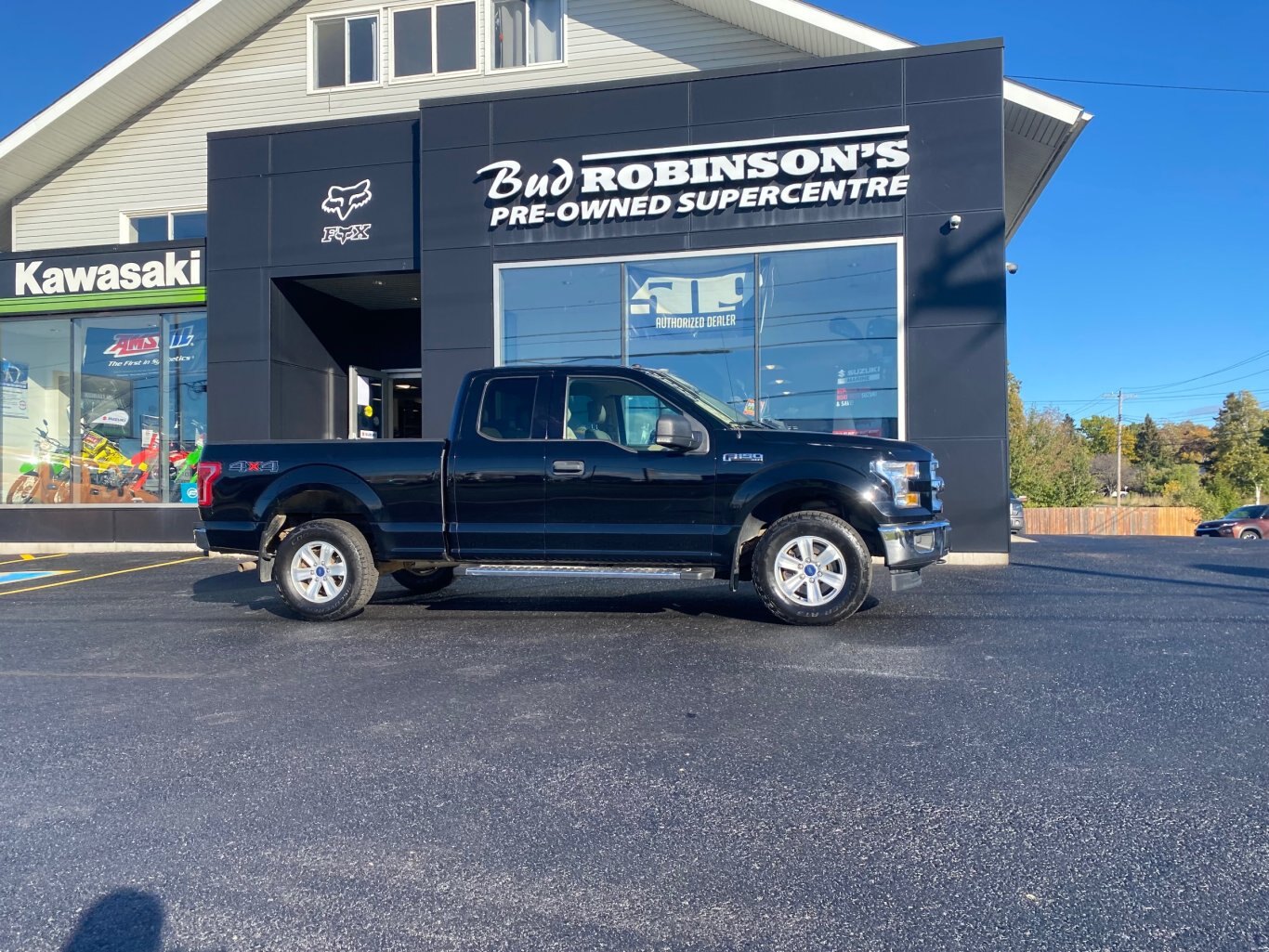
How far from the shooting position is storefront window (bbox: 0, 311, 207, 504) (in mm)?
14031

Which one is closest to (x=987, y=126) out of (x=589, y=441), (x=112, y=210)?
(x=589, y=441)

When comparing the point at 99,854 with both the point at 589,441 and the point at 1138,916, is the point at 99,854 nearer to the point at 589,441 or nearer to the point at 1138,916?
the point at 1138,916

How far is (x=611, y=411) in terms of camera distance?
7031 mm

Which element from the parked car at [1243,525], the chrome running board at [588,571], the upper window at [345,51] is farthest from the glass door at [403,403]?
the parked car at [1243,525]

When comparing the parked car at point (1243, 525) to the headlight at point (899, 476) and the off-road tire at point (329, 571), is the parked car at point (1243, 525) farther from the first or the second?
the off-road tire at point (329, 571)

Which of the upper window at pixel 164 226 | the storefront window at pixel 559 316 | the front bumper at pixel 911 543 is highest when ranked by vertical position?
the upper window at pixel 164 226

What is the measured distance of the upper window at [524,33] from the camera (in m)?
15.5

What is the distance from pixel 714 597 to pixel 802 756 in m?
4.25

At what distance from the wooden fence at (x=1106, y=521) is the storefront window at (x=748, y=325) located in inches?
999

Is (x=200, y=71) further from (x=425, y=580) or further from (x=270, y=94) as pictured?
(x=425, y=580)

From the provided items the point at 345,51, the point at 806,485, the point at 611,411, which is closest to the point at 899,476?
the point at 806,485

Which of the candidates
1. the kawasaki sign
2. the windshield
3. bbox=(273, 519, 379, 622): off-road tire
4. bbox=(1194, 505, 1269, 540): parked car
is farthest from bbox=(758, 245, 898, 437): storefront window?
bbox=(1194, 505, 1269, 540): parked car

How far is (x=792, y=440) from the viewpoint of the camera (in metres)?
6.62

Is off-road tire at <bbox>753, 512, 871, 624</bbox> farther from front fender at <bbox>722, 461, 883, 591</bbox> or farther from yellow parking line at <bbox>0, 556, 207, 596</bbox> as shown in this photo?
yellow parking line at <bbox>0, 556, 207, 596</bbox>
